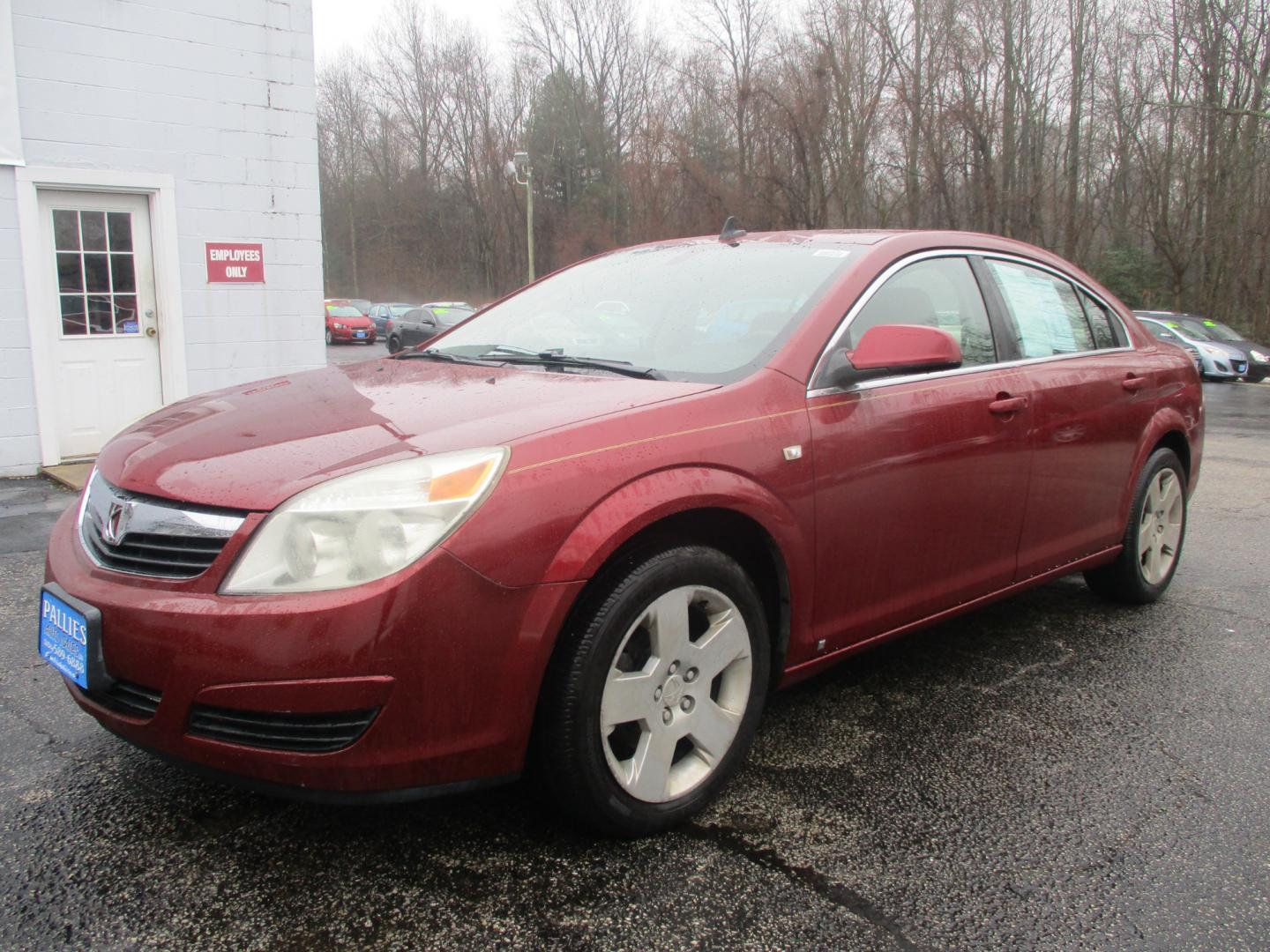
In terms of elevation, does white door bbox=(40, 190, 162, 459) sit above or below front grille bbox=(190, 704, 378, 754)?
above

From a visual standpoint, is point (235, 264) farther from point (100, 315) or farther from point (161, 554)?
point (161, 554)

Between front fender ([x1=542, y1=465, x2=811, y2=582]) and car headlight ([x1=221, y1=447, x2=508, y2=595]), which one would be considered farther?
front fender ([x1=542, y1=465, x2=811, y2=582])

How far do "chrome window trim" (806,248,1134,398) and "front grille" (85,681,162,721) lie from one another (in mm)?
Result: 1751

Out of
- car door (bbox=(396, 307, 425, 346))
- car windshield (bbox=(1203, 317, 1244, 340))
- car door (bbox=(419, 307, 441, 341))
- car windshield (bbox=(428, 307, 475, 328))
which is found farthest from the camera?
car windshield (bbox=(428, 307, 475, 328))

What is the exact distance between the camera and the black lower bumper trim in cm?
198

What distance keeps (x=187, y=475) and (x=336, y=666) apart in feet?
1.99

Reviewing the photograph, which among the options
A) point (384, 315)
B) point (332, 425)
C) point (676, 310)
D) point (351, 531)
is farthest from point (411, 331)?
point (351, 531)

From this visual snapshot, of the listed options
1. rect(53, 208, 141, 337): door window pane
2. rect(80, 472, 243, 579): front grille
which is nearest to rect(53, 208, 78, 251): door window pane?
rect(53, 208, 141, 337): door window pane

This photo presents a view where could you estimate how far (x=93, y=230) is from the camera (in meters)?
7.40

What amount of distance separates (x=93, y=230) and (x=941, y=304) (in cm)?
675

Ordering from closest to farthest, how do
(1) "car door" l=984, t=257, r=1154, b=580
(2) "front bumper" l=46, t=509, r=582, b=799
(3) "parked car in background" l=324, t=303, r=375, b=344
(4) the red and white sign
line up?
1. (2) "front bumper" l=46, t=509, r=582, b=799
2. (1) "car door" l=984, t=257, r=1154, b=580
3. (4) the red and white sign
4. (3) "parked car in background" l=324, t=303, r=375, b=344

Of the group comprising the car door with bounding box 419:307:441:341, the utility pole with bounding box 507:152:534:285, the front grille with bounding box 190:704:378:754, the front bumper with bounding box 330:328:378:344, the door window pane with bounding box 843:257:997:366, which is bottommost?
the front bumper with bounding box 330:328:378:344

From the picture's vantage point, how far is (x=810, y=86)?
33094 mm

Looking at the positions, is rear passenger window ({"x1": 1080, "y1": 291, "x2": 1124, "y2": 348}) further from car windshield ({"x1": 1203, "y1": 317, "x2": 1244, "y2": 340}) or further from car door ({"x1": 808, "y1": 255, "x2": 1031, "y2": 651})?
car windshield ({"x1": 1203, "y1": 317, "x2": 1244, "y2": 340})
